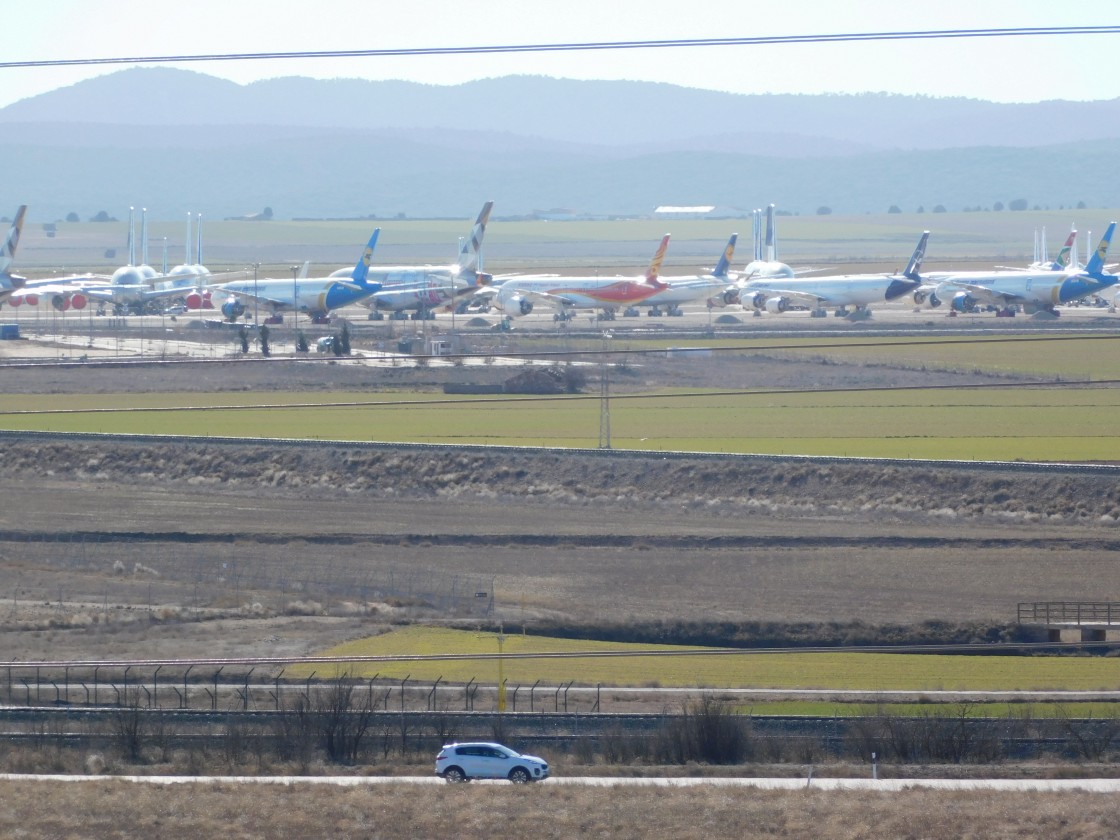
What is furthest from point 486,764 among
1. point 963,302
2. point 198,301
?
point 198,301

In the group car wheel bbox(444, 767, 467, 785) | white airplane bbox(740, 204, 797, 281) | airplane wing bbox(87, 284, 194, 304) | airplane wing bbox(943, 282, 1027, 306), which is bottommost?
car wheel bbox(444, 767, 467, 785)

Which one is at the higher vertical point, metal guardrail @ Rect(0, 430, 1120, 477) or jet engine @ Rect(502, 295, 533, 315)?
jet engine @ Rect(502, 295, 533, 315)

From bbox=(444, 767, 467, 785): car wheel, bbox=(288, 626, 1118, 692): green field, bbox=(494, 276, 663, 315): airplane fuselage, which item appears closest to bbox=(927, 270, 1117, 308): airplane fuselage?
bbox=(494, 276, 663, 315): airplane fuselage

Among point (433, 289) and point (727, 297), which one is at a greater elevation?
point (433, 289)

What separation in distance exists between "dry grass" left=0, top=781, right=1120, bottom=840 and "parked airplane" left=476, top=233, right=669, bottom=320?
239 ft

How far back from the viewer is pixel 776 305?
293 ft

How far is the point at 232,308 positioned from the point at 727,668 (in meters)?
63.9

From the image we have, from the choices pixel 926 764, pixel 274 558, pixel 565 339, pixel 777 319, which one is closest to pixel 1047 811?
pixel 926 764

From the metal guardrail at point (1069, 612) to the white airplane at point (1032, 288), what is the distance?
2343 inches

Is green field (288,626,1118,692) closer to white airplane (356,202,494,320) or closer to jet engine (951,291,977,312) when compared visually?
white airplane (356,202,494,320)

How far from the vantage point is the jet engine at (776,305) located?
89500 mm

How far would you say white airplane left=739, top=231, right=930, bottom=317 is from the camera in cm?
8625

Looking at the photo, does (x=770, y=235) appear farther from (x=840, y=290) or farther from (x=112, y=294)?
(x=112, y=294)

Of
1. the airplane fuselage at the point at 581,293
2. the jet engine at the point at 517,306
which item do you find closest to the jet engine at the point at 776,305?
the airplane fuselage at the point at 581,293
